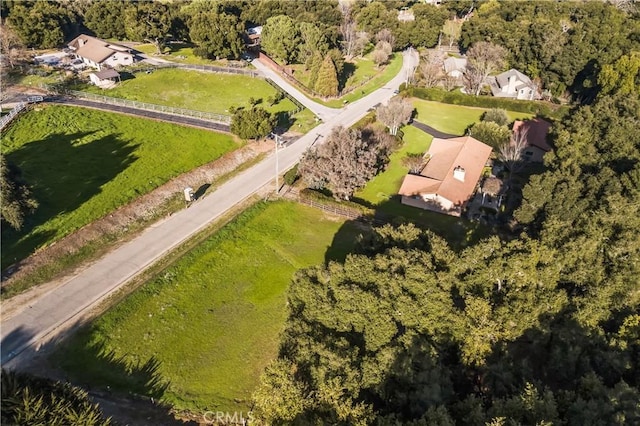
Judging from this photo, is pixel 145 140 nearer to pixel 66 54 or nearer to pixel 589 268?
pixel 66 54

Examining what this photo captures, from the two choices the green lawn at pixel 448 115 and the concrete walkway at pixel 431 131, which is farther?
the green lawn at pixel 448 115

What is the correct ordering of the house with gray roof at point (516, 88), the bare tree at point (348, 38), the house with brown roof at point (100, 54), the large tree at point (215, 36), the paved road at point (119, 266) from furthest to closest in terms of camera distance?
1. the bare tree at point (348, 38)
2. the large tree at point (215, 36)
3. the house with gray roof at point (516, 88)
4. the house with brown roof at point (100, 54)
5. the paved road at point (119, 266)

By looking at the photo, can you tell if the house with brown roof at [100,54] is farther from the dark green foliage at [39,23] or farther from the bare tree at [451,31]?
the bare tree at [451,31]

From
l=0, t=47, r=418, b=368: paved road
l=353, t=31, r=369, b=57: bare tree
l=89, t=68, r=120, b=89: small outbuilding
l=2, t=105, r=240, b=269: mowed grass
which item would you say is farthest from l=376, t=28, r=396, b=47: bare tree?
l=89, t=68, r=120, b=89: small outbuilding

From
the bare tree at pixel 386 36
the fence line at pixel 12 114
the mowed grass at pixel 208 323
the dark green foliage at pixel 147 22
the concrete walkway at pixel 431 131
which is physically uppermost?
the dark green foliage at pixel 147 22

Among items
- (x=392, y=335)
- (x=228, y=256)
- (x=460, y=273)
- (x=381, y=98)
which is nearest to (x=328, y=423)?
(x=392, y=335)

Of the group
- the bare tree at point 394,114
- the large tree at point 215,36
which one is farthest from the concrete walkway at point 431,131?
the large tree at point 215,36

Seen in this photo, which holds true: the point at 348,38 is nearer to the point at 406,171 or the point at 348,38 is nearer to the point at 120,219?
the point at 406,171
